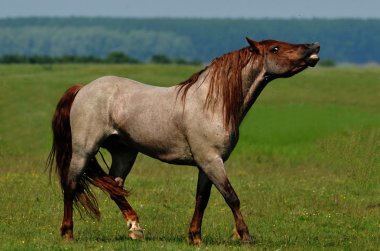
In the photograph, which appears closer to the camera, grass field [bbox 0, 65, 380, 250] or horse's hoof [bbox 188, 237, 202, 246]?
horse's hoof [bbox 188, 237, 202, 246]

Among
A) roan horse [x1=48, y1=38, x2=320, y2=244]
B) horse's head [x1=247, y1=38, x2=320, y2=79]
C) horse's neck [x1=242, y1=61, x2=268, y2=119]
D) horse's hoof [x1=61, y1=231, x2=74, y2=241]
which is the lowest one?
horse's hoof [x1=61, y1=231, x2=74, y2=241]

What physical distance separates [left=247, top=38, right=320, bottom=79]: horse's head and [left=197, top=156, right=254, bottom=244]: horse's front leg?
1317mm

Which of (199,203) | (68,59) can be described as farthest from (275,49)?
(68,59)

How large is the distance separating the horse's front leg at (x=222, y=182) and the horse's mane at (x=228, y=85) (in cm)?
48

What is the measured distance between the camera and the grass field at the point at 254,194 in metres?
13.5

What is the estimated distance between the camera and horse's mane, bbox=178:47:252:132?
12.3 m

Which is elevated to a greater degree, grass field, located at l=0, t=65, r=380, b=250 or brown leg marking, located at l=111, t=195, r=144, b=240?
brown leg marking, located at l=111, t=195, r=144, b=240

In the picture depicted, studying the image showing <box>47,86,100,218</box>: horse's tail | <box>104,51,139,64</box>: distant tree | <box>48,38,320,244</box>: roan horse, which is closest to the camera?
<box>48,38,320,244</box>: roan horse

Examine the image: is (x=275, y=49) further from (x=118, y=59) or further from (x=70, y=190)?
(x=118, y=59)

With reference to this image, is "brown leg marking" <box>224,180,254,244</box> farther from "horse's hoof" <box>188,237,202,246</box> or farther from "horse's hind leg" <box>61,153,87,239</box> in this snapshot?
"horse's hind leg" <box>61,153,87,239</box>

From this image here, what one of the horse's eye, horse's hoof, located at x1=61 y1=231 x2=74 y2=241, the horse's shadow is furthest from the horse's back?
the horse's eye

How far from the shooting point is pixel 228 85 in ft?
40.8

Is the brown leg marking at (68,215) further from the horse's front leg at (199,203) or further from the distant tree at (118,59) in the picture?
the distant tree at (118,59)

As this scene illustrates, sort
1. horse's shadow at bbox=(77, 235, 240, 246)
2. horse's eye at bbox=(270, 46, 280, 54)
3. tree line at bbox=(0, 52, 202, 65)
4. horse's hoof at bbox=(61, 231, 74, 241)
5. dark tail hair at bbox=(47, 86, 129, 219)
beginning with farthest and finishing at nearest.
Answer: tree line at bbox=(0, 52, 202, 65), dark tail hair at bbox=(47, 86, 129, 219), horse's hoof at bbox=(61, 231, 74, 241), horse's shadow at bbox=(77, 235, 240, 246), horse's eye at bbox=(270, 46, 280, 54)
